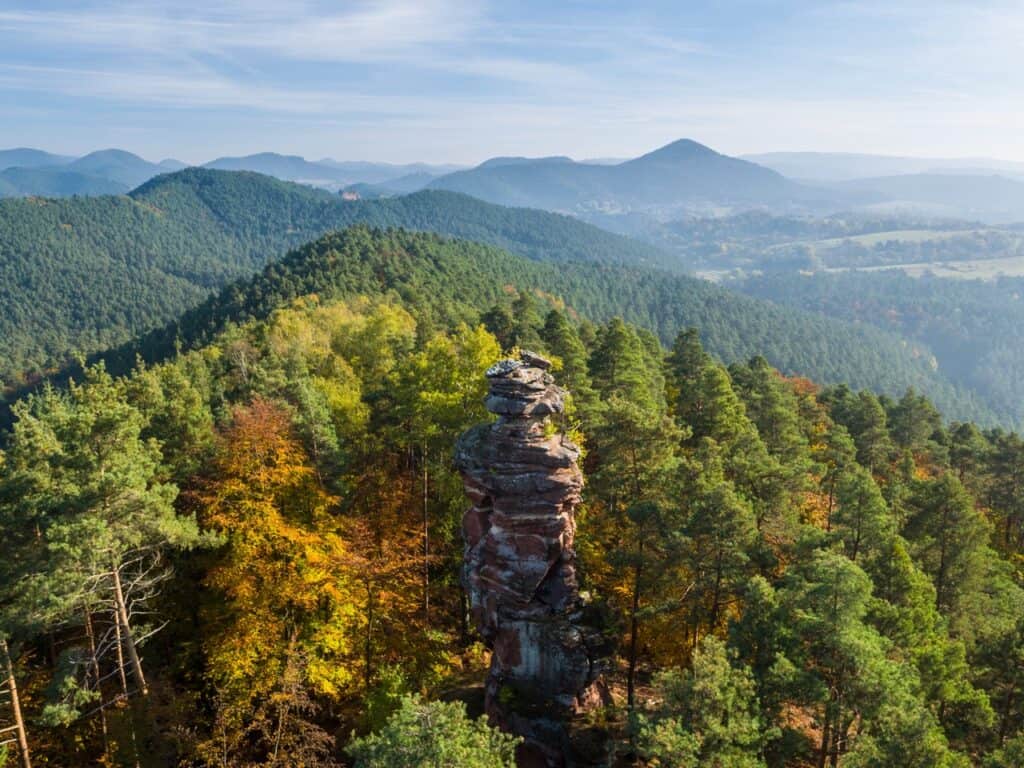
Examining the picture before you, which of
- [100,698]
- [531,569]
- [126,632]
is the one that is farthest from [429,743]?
[100,698]

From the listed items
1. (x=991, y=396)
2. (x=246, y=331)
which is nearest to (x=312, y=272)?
(x=246, y=331)

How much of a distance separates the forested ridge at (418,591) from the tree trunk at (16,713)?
0.25m

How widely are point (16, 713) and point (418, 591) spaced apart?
13796 mm

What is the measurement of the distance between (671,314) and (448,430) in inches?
6214

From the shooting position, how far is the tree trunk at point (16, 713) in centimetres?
1770

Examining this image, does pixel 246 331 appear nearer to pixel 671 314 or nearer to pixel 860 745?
pixel 860 745

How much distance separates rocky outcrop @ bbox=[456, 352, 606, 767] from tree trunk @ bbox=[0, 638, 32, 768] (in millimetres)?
14106

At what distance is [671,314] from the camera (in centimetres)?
17938

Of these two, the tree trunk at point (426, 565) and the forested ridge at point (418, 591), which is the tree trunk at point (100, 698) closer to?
the forested ridge at point (418, 591)

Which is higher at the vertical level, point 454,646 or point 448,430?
point 448,430

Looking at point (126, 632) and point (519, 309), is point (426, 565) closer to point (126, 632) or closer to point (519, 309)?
point (126, 632)

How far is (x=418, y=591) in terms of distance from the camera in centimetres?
2814

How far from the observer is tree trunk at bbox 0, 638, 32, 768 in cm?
1770

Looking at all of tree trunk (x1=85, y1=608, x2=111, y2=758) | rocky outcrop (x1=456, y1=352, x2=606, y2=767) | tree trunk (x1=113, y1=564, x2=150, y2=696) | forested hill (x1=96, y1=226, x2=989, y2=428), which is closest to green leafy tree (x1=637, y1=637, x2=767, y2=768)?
rocky outcrop (x1=456, y1=352, x2=606, y2=767)
